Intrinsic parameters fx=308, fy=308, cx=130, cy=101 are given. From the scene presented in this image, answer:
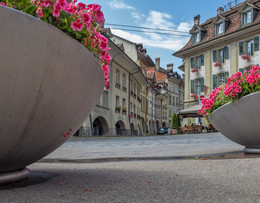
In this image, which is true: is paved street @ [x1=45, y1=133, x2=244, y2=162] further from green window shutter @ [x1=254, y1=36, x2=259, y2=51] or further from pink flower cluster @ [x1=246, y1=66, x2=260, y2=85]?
green window shutter @ [x1=254, y1=36, x2=259, y2=51]

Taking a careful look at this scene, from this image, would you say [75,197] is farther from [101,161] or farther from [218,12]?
[218,12]

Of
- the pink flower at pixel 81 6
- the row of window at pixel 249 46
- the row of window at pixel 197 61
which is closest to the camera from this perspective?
the pink flower at pixel 81 6

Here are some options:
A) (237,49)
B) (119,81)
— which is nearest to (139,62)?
(119,81)

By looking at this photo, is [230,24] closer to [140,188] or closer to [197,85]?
[197,85]

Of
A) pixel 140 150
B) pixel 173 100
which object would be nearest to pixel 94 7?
pixel 140 150

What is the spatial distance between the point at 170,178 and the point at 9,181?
3.96 feet

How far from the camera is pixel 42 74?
179 centimetres

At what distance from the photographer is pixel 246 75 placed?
15.8 feet

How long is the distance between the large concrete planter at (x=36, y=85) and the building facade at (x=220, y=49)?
2511cm

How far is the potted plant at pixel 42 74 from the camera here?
1.68 m

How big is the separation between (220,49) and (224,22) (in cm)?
268

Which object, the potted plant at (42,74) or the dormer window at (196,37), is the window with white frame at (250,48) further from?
the potted plant at (42,74)

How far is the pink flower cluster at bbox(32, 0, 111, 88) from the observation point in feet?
6.12

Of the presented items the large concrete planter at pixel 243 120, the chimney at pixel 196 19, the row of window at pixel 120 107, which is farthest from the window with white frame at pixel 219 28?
the large concrete planter at pixel 243 120
